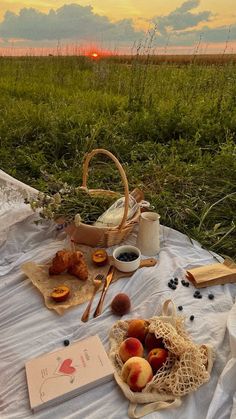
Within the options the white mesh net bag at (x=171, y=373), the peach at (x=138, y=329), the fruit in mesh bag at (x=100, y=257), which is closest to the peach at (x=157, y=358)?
the white mesh net bag at (x=171, y=373)

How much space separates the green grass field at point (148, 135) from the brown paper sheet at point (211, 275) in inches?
14.1

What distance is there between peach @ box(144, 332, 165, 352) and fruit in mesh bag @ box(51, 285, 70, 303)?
51cm

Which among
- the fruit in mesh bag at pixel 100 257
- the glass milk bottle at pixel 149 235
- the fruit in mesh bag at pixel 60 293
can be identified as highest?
the glass milk bottle at pixel 149 235

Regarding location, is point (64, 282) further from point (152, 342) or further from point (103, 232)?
point (152, 342)

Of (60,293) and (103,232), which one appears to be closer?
(60,293)

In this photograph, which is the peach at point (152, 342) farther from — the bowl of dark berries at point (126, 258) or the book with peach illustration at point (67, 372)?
the bowl of dark berries at point (126, 258)

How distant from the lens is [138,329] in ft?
5.57

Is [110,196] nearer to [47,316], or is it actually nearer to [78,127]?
[47,316]

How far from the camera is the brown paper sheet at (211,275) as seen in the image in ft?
6.77

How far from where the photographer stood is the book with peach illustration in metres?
1.47

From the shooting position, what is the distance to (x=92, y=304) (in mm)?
1979

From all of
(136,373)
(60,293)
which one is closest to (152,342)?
(136,373)

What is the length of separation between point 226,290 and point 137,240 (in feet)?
1.99

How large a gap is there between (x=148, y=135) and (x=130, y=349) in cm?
324
